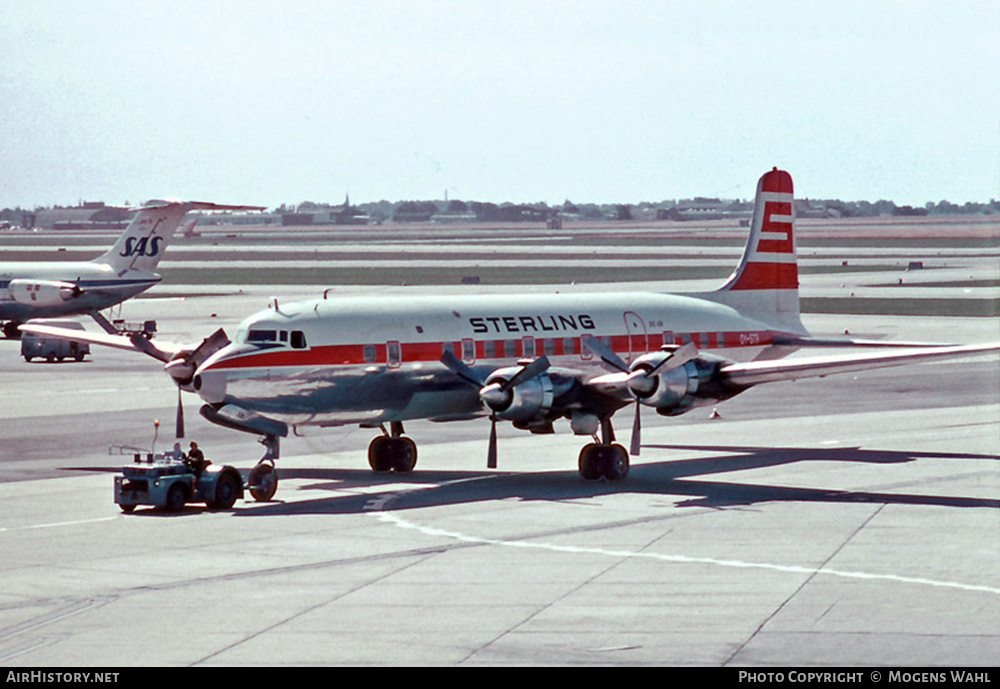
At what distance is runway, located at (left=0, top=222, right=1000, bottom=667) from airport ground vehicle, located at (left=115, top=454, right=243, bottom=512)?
0.35 m

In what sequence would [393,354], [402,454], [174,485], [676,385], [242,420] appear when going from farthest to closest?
[402,454], [393,354], [676,385], [242,420], [174,485]

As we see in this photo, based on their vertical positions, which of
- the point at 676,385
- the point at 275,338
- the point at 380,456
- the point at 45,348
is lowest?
the point at 380,456

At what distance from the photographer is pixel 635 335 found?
136ft

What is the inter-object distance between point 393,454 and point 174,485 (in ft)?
24.3

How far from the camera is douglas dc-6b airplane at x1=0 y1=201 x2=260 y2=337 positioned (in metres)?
80.9

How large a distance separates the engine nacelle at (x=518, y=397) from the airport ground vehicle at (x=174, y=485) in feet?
20.4

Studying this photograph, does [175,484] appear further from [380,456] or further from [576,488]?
[576,488]

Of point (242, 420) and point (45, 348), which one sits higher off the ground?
point (242, 420)

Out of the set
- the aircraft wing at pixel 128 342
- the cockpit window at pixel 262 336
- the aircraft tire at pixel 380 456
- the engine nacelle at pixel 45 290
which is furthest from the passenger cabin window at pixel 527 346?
the engine nacelle at pixel 45 290

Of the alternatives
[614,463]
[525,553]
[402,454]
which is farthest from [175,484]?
[614,463]

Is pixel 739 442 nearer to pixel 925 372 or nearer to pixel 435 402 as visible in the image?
pixel 435 402

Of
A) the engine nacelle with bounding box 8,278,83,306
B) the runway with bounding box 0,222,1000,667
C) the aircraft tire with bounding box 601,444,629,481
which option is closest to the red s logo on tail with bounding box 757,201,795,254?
the runway with bounding box 0,222,1000,667

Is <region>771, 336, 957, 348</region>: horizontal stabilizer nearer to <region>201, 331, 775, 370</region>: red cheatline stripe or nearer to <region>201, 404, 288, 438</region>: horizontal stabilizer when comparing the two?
<region>201, 331, 775, 370</region>: red cheatline stripe

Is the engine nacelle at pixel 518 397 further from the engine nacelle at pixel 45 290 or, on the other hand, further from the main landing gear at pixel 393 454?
the engine nacelle at pixel 45 290
